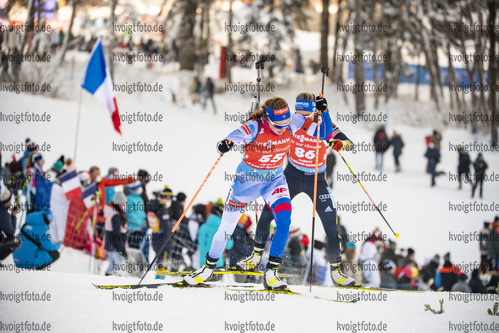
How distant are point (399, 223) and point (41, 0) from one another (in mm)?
18951

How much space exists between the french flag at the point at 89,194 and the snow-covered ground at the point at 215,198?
1095 millimetres

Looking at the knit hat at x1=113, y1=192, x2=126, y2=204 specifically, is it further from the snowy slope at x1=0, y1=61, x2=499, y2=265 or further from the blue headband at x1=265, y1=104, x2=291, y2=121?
the snowy slope at x1=0, y1=61, x2=499, y2=265

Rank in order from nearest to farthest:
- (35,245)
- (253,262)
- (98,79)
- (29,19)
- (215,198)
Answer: (253,262), (35,245), (98,79), (215,198), (29,19)

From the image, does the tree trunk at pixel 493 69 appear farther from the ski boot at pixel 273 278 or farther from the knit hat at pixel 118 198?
the ski boot at pixel 273 278

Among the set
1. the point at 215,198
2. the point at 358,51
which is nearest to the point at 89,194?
the point at 215,198

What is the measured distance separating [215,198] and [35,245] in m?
8.83

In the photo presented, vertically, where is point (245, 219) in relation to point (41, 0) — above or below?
below

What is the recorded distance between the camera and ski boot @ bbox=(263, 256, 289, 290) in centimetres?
636

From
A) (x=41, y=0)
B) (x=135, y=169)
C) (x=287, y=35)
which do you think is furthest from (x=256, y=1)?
(x=135, y=169)

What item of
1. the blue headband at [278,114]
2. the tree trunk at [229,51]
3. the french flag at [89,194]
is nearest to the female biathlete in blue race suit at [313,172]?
the blue headband at [278,114]

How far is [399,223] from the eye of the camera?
51.9ft

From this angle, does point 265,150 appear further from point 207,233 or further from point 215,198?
point 215,198

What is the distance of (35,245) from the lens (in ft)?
26.2

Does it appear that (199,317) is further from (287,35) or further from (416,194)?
(287,35)
